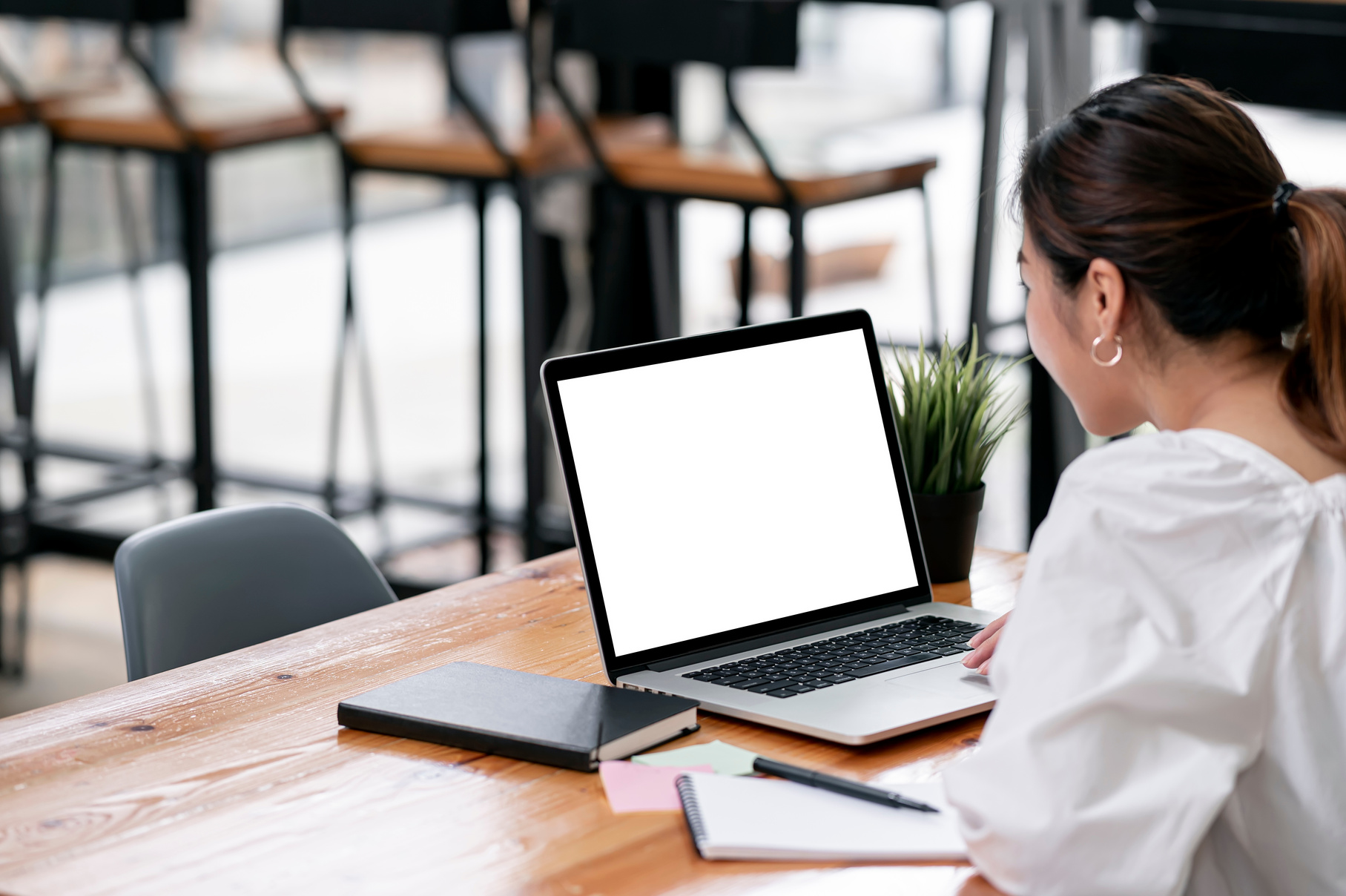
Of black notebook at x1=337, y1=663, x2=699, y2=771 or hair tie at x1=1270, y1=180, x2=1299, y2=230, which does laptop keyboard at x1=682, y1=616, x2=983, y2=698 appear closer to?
black notebook at x1=337, y1=663, x2=699, y2=771

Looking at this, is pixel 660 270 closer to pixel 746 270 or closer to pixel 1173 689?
pixel 746 270

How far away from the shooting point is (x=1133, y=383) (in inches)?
48.8

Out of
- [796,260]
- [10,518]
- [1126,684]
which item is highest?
[1126,684]

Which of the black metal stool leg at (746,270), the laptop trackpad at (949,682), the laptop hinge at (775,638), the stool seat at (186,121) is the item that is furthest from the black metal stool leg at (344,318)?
the laptop trackpad at (949,682)

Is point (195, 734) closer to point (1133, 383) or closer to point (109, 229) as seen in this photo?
point (1133, 383)

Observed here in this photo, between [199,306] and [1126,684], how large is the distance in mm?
2825

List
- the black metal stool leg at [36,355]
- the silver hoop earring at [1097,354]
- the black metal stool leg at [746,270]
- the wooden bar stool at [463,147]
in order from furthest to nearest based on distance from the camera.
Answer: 1. the black metal stool leg at [36,355]
2. the wooden bar stool at [463,147]
3. the black metal stool leg at [746,270]
4. the silver hoop earring at [1097,354]

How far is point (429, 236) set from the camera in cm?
462

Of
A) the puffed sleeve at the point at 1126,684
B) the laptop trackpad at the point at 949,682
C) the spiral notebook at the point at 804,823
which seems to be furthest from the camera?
the laptop trackpad at the point at 949,682

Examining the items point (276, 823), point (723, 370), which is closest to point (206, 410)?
point (723, 370)

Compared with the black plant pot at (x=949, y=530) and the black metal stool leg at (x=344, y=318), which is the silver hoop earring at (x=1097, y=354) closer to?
the black plant pot at (x=949, y=530)

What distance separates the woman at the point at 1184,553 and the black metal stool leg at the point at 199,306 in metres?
2.53

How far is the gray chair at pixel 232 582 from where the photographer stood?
1.67m

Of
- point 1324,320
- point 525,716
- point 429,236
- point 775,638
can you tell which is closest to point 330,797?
point 525,716
